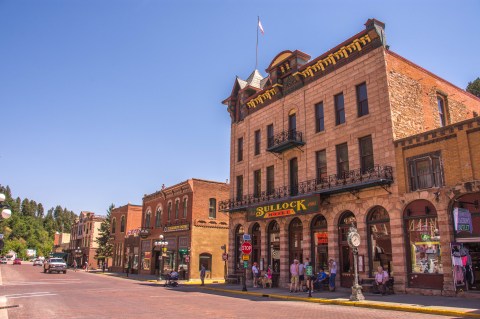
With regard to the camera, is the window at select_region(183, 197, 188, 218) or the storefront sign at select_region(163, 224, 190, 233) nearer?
the storefront sign at select_region(163, 224, 190, 233)

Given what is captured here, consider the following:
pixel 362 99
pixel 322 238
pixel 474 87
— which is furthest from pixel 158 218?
pixel 474 87

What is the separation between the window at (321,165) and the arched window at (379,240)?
426cm

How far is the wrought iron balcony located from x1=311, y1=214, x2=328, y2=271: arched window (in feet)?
17.1

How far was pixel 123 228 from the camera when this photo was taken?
56406 millimetres

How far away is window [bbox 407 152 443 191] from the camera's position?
1815 centimetres

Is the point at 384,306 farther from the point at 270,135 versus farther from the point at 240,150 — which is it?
the point at 240,150

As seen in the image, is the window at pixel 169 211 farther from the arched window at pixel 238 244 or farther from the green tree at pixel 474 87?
the green tree at pixel 474 87

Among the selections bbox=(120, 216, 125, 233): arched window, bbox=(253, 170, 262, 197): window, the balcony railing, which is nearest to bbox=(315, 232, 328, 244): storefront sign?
the balcony railing

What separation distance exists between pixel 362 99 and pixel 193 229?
73.0ft

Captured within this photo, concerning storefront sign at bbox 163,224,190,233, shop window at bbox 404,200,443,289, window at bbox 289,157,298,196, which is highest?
window at bbox 289,157,298,196

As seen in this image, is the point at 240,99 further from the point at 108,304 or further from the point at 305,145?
the point at 108,304

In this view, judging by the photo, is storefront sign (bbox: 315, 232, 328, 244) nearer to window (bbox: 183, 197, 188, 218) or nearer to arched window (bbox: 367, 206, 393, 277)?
arched window (bbox: 367, 206, 393, 277)

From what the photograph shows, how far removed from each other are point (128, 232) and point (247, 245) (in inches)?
1352

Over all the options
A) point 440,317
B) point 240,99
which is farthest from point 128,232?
point 440,317
